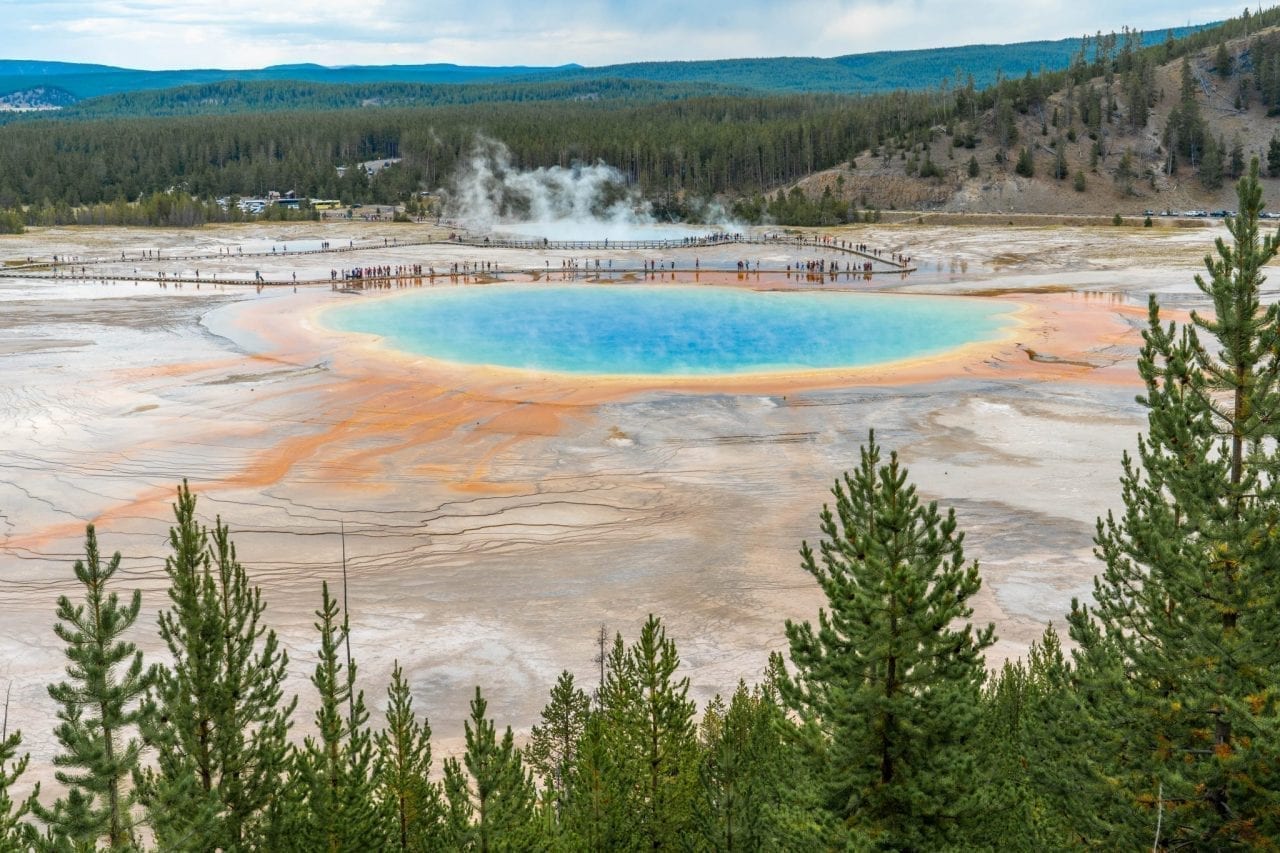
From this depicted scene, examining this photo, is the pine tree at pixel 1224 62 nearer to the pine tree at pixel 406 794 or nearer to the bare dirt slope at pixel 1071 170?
the bare dirt slope at pixel 1071 170

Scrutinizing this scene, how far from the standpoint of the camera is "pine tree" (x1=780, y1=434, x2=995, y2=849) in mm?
7887

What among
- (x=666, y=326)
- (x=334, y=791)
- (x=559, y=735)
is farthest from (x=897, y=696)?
(x=666, y=326)

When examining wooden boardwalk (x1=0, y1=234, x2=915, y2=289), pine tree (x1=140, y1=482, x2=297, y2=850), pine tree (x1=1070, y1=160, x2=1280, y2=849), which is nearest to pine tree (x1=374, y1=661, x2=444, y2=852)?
pine tree (x1=140, y1=482, x2=297, y2=850)

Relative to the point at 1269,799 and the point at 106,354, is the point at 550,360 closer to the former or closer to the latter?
the point at 106,354

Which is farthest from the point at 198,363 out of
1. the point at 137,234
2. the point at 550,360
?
the point at 137,234

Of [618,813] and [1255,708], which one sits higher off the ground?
[1255,708]

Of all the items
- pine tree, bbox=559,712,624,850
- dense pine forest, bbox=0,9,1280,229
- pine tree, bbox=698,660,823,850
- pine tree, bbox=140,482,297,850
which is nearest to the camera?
pine tree, bbox=698,660,823,850

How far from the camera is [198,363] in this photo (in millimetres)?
40375

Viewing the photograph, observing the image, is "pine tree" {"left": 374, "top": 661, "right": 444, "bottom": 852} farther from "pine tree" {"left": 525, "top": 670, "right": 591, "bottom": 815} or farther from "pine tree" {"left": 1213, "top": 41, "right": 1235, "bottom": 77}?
"pine tree" {"left": 1213, "top": 41, "right": 1235, "bottom": 77}

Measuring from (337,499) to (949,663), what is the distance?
18986mm

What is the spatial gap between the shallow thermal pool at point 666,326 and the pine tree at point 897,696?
30.6 m

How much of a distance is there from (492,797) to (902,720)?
3.46 m

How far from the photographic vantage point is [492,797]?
9289 mm

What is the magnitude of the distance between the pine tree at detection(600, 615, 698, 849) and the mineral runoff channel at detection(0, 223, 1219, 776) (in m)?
4.94
